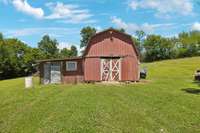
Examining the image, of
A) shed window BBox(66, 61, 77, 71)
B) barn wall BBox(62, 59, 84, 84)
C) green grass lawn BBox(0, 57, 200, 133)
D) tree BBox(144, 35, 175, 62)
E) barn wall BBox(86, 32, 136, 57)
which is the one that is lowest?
green grass lawn BBox(0, 57, 200, 133)

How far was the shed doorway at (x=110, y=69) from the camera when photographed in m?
33.2

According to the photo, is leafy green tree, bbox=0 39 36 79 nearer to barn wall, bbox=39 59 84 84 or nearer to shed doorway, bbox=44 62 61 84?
shed doorway, bbox=44 62 61 84

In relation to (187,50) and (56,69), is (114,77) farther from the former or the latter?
(187,50)

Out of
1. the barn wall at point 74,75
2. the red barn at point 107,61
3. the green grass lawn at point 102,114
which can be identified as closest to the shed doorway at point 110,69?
the red barn at point 107,61

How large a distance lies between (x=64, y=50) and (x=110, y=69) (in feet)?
227

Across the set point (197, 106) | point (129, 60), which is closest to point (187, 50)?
point (129, 60)

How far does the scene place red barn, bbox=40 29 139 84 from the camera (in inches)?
1303

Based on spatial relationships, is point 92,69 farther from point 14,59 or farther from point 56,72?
point 14,59

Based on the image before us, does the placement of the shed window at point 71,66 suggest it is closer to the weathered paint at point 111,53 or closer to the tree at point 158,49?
the weathered paint at point 111,53

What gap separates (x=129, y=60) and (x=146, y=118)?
19.4 m

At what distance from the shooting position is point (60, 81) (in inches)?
1352

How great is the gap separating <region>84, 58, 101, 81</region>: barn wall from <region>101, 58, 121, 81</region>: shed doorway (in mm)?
416

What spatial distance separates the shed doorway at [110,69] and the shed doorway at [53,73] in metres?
4.45

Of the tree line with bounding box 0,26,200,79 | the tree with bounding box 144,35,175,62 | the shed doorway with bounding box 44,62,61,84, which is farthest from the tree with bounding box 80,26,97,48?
the shed doorway with bounding box 44,62,61,84
